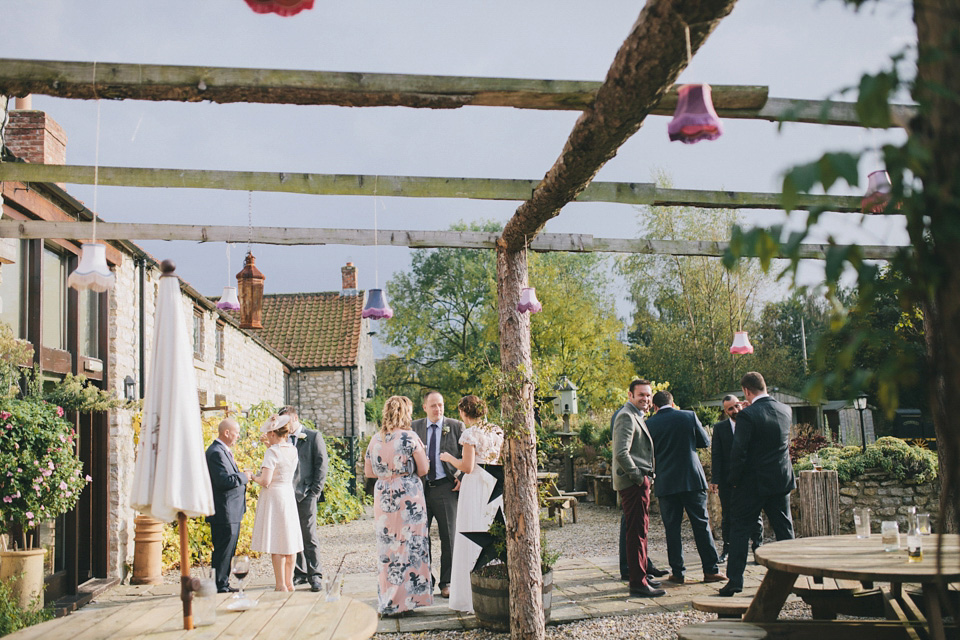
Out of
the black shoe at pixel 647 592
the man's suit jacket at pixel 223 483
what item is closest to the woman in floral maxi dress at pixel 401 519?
the man's suit jacket at pixel 223 483

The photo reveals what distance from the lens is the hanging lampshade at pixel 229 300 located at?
696cm

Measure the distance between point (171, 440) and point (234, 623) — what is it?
0.89 metres

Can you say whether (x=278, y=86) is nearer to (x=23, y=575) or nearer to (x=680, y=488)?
(x=23, y=575)

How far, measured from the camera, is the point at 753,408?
631 centimetres

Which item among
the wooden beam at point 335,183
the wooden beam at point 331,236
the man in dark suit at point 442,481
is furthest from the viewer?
the man in dark suit at point 442,481

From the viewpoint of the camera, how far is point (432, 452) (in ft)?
23.3

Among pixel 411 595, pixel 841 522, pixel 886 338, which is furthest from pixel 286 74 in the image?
pixel 841 522

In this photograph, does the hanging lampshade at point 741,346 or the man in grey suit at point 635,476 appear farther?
the hanging lampshade at point 741,346

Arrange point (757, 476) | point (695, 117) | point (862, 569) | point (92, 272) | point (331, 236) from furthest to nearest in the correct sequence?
point (757, 476) < point (331, 236) < point (92, 272) < point (862, 569) < point (695, 117)

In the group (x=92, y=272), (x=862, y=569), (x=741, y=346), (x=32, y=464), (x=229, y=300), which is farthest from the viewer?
(x=741, y=346)

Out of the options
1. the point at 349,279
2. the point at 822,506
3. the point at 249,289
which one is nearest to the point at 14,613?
the point at 249,289

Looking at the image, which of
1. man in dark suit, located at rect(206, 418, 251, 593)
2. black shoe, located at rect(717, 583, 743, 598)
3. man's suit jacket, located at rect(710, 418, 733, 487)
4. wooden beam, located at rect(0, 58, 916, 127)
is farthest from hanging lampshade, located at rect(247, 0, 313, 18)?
man's suit jacket, located at rect(710, 418, 733, 487)

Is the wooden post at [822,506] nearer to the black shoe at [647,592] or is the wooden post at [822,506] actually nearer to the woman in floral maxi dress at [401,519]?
the black shoe at [647,592]

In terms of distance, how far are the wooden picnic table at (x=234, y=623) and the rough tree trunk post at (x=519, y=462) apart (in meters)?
1.74
